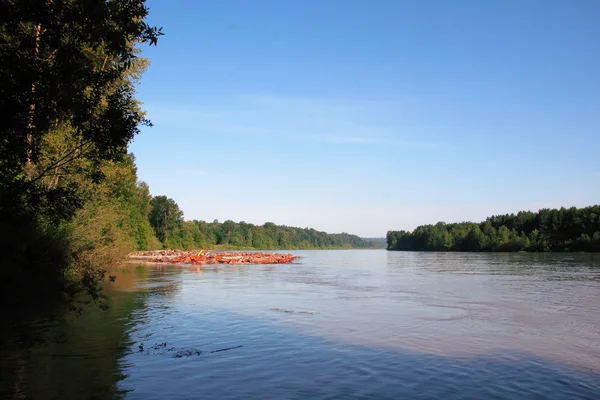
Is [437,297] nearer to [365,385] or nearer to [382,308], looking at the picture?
[382,308]

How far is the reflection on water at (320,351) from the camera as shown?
8953 mm

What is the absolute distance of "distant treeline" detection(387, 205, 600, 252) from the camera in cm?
9688

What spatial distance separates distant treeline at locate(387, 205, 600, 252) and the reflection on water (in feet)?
288

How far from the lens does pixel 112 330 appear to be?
47.1 ft

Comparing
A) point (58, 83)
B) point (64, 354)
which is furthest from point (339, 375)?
point (58, 83)

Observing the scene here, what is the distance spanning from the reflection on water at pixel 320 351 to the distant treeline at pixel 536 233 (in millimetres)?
87734

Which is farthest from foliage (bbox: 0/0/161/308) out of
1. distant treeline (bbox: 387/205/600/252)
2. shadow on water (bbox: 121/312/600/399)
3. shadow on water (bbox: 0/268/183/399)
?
distant treeline (bbox: 387/205/600/252)

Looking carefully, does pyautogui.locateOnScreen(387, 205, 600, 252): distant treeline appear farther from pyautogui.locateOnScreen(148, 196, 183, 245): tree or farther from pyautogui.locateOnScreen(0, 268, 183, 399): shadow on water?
pyautogui.locateOnScreen(0, 268, 183, 399): shadow on water

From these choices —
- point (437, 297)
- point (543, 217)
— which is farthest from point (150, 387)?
point (543, 217)

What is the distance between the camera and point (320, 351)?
40.1 ft

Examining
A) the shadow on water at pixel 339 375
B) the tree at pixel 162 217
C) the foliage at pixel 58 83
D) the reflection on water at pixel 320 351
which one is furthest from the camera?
the tree at pixel 162 217

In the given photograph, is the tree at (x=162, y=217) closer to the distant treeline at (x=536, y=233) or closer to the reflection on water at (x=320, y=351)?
the distant treeline at (x=536, y=233)

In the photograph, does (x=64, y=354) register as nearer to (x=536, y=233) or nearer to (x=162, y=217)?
(x=162, y=217)

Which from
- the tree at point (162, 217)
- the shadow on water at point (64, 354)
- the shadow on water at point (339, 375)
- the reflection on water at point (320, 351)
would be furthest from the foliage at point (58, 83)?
the tree at point (162, 217)
